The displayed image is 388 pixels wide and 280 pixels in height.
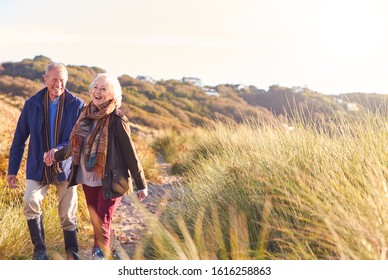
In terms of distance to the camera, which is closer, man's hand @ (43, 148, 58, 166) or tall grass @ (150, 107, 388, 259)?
tall grass @ (150, 107, 388, 259)

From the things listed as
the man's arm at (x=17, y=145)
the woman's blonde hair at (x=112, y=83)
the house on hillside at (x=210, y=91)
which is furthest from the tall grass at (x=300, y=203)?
the house on hillside at (x=210, y=91)

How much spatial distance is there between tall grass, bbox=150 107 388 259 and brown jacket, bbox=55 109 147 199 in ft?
2.21

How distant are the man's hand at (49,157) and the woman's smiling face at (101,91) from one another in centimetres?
61

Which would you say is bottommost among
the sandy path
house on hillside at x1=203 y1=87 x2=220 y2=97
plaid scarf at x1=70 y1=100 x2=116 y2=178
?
house on hillside at x1=203 y1=87 x2=220 y2=97

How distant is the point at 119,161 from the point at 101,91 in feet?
2.05

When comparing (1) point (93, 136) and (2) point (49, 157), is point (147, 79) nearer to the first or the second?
(2) point (49, 157)

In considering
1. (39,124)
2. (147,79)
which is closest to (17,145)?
(39,124)

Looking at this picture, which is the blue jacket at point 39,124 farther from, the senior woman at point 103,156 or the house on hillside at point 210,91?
the house on hillside at point 210,91

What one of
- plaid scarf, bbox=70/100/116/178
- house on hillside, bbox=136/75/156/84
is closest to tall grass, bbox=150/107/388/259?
plaid scarf, bbox=70/100/116/178

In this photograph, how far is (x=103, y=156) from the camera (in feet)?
13.6

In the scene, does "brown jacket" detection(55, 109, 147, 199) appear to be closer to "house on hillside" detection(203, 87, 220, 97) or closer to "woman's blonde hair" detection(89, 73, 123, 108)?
"woman's blonde hair" detection(89, 73, 123, 108)

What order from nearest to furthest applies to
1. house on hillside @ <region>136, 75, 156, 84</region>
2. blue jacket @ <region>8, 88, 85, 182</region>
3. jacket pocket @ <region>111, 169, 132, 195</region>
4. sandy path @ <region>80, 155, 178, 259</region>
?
1. jacket pocket @ <region>111, 169, 132, 195</region>
2. blue jacket @ <region>8, 88, 85, 182</region>
3. sandy path @ <region>80, 155, 178, 259</region>
4. house on hillside @ <region>136, 75, 156, 84</region>

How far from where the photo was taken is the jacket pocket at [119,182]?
4141mm

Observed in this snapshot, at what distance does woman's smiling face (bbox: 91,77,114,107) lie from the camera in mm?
4148
